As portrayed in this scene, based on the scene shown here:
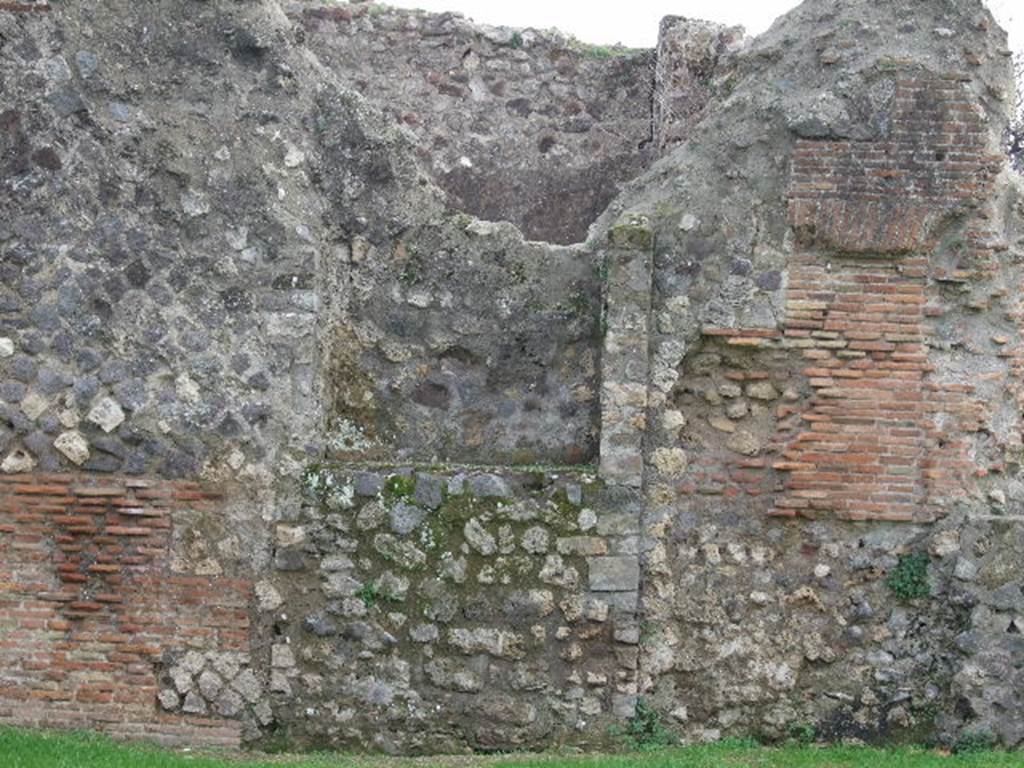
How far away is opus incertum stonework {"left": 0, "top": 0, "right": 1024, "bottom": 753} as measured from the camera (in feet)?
28.7

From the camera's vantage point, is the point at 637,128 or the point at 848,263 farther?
the point at 637,128

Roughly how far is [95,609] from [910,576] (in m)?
4.73

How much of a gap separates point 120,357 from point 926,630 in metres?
4.96

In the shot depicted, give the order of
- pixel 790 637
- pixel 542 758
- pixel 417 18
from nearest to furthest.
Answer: pixel 542 758
pixel 790 637
pixel 417 18

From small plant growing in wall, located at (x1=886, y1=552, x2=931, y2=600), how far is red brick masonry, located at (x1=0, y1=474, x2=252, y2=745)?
3.75 m

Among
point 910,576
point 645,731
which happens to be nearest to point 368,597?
point 645,731

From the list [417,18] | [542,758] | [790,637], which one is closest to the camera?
[542,758]

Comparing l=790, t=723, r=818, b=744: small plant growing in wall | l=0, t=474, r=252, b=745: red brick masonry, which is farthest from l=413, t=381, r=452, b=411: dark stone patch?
l=790, t=723, r=818, b=744: small plant growing in wall

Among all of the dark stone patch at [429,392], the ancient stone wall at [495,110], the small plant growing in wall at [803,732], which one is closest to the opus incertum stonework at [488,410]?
the dark stone patch at [429,392]

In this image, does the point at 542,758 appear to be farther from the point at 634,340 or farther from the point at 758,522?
the point at 634,340

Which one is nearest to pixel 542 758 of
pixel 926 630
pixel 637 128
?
pixel 926 630

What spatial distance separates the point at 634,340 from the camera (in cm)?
895

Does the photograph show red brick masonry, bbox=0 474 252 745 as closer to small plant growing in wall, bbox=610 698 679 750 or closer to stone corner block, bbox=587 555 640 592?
stone corner block, bbox=587 555 640 592

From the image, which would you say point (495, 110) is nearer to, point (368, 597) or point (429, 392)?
point (429, 392)
